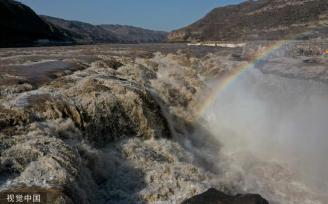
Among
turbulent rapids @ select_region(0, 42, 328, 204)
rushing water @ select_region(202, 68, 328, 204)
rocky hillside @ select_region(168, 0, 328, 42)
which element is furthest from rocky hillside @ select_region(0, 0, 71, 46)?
turbulent rapids @ select_region(0, 42, 328, 204)

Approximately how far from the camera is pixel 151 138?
12859mm

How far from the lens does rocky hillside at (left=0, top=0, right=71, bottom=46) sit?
72569 millimetres

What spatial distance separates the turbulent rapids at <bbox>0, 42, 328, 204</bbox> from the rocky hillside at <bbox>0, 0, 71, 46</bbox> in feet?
168

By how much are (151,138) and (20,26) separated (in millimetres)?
77237

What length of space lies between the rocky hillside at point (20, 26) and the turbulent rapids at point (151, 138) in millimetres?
51134

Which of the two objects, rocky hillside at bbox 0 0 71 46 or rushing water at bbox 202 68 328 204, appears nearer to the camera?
rushing water at bbox 202 68 328 204

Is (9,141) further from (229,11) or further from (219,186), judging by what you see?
(229,11)

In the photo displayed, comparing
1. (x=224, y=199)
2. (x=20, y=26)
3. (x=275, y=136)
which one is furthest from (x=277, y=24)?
(x=224, y=199)

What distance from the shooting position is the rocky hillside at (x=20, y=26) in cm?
7257

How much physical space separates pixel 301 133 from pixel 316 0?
9701 centimetres

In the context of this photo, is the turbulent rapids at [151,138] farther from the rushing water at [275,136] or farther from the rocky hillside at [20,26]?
the rocky hillside at [20,26]

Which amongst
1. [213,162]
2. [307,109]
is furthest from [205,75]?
[213,162]

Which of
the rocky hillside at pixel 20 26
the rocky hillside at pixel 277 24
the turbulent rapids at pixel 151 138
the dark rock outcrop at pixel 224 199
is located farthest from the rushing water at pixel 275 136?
the rocky hillside at pixel 20 26

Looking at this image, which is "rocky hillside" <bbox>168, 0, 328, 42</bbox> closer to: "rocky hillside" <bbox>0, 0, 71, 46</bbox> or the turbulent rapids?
"rocky hillside" <bbox>0, 0, 71, 46</bbox>
